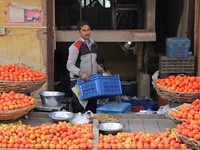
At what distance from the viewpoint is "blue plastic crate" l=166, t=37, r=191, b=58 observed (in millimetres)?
7523

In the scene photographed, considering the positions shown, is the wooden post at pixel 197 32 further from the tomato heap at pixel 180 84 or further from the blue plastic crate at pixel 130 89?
the blue plastic crate at pixel 130 89

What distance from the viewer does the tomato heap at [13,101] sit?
457 cm

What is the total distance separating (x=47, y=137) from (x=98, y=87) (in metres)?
2.06

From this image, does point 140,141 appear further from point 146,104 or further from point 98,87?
point 146,104

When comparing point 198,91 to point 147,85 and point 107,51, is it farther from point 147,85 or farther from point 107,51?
point 107,51

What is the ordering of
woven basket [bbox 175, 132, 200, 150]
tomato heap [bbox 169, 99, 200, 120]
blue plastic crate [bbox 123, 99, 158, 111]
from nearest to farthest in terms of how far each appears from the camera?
1. woven basket [bbox 175, 132, 200, 150]
2. tomato heap [bbox 169, 99, 200, 120]
3. blue plastic crate [bbox 123, 99, 158, 111]

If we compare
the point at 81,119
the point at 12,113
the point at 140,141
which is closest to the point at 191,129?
the point at 140,141

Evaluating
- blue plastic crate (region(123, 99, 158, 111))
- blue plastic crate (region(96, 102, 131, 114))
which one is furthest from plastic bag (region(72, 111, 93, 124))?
blue plastic crate (region(123, 99, 158, 111))

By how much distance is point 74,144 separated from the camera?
3.91 meters

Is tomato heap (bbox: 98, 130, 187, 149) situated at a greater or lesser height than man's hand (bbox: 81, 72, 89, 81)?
lesser

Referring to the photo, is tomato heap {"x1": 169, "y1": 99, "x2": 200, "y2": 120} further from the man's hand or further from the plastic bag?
the man's hand

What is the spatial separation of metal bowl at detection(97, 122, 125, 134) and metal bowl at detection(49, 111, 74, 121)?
553mm

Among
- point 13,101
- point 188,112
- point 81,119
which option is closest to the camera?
point 188,112

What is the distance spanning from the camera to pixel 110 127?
14.7 feet
